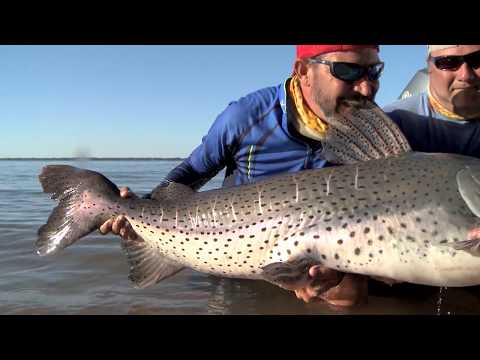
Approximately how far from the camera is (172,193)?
3.96 meters

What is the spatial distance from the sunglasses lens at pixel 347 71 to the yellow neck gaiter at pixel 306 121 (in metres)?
0.44

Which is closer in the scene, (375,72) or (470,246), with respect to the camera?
(470,246)

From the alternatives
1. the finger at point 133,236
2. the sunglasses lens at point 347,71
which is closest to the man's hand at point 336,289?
the finger at point 133,236

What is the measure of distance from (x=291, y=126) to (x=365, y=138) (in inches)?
36.1

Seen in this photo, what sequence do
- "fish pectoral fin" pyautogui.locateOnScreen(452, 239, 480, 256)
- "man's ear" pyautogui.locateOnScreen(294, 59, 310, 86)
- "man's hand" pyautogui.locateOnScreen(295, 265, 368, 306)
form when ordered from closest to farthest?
1. "fish pectoral fin" pyautogui.locateOnScreen(452, 239, 480, 256)
2. "man's hand" pyautogui.locateOnScreen(295, 265, 368, 306)
3. "man's ear" pyautogui.locateOnScreen(294, 59, 310, 86)

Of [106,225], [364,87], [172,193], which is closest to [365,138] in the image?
[364,87]

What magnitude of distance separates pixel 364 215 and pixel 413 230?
33cm

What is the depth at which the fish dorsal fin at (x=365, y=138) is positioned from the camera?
357cm

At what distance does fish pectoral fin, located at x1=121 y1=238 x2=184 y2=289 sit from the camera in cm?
395

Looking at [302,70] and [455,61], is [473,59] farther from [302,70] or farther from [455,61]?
[302,70]

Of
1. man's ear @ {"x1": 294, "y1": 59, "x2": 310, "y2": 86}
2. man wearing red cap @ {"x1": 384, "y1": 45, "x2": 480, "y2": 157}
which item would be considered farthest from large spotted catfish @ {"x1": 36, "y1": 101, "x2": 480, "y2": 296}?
man wearing red cap @ {"x1": 384, "y1": 45, "x2": 480, "y2": 157}

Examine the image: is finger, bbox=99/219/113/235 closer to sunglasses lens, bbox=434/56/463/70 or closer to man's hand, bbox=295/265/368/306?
man's hand, bbox=295/265/368/306

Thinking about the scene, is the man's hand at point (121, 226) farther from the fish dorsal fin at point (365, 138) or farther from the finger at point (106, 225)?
the fish dorsal fin at point (365, 138)

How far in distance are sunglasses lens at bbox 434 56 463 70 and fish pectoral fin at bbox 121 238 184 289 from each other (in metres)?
2.90
